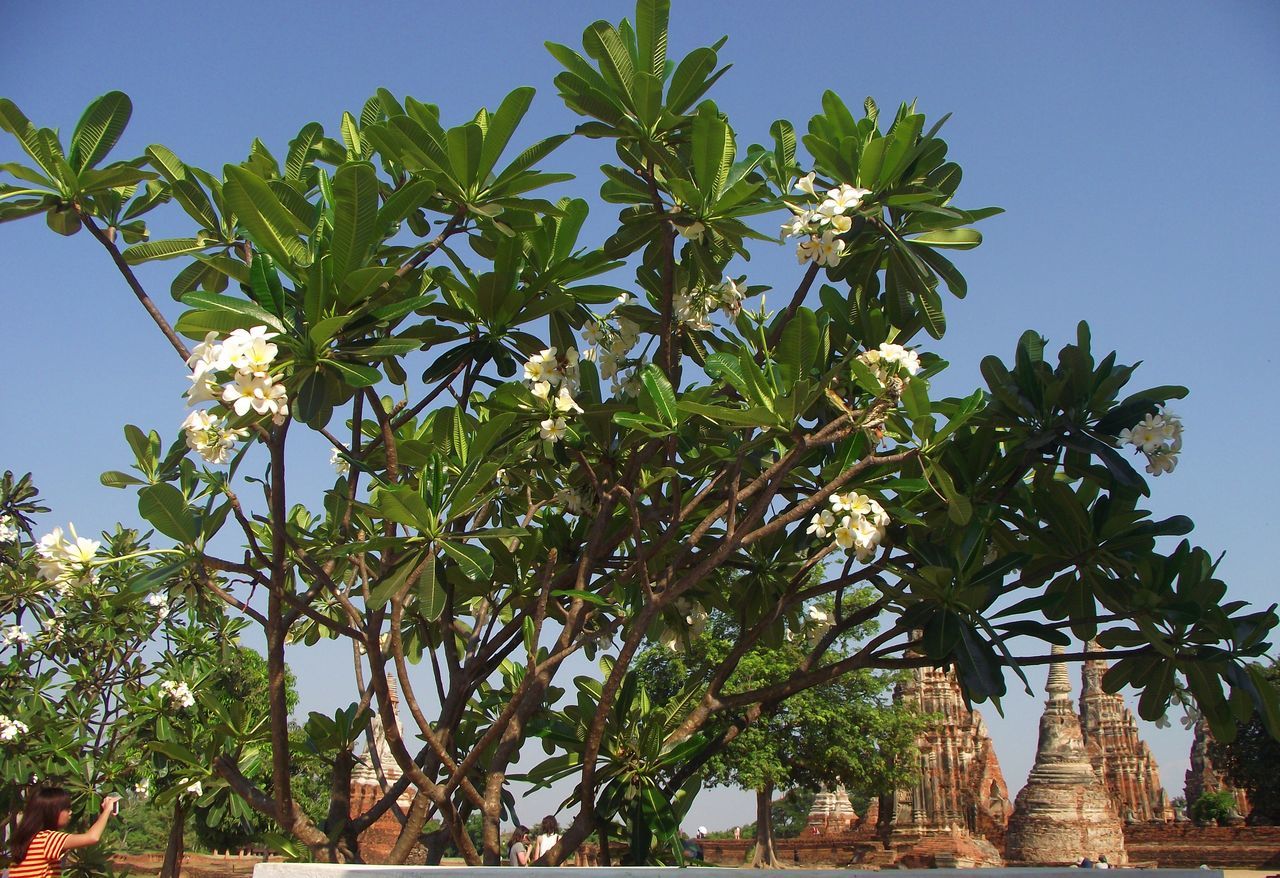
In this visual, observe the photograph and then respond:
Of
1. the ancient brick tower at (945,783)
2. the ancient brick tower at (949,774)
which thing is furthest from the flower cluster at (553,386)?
the ancient brick tower at (949,774)

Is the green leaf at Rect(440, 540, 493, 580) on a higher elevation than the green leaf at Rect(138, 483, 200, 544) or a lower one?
lower

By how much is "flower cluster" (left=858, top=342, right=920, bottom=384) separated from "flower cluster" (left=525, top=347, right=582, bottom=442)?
1080mm

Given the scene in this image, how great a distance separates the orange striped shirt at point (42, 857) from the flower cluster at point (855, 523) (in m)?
2.86

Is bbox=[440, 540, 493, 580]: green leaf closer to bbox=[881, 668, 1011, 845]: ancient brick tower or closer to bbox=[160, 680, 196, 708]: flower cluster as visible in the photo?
bbox=[160, 680, 196, 708]: flower cluster

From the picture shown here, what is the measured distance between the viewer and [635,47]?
3.43 metres

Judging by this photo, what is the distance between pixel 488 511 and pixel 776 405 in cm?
161

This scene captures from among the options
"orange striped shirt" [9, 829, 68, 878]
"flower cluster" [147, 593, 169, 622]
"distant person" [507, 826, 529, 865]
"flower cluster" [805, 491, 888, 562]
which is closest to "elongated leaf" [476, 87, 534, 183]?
"flower cluster" [805, 491, 888, 562]

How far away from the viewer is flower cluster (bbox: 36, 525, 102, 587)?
11.5ft

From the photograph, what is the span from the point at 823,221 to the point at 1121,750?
87.7 feet

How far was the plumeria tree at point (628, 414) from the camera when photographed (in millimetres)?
3289

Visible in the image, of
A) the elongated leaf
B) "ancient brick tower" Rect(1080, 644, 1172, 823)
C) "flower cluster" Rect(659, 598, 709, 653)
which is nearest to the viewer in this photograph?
the elongated leaf

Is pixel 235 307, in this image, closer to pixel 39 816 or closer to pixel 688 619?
pixel 39 816

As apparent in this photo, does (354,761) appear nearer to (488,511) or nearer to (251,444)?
(488,511)

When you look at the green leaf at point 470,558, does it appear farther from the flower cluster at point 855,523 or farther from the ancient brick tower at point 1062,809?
the ancient brick tower at point 1062,809
